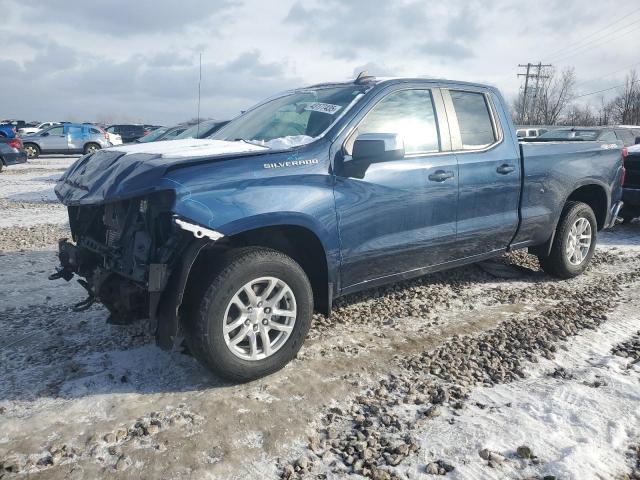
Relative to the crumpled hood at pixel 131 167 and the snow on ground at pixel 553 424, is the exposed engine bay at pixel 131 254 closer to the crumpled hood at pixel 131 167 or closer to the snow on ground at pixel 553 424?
the crumpled hood at pixel 131 167

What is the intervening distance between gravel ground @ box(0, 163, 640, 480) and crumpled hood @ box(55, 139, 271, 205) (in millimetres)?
1179

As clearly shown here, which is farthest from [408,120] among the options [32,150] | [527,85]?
[527,85]

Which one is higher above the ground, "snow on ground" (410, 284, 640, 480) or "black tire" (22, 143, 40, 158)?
"black tire" (22, 143, 40, 158)

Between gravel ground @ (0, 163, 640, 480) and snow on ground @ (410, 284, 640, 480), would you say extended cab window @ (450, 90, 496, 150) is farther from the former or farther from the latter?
snow on ground @ (410, 284, 640, 480)

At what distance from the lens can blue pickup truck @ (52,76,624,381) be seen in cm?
298

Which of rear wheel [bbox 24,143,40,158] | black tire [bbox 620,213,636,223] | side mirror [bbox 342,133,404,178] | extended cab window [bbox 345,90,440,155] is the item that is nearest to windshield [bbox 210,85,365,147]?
extended cab window [bbox 345,90,440,155]

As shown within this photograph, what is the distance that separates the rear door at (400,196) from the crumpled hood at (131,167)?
0.76 metres

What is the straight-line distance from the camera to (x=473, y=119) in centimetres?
451

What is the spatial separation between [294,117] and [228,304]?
1.70 m

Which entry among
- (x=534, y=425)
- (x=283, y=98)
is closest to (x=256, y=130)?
(x=283, y=98)

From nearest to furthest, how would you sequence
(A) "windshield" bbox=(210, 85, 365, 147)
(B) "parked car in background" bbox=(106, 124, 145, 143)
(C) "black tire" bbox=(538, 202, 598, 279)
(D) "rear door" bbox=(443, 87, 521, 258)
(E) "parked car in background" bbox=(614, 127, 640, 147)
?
1. (A) "windshield" bbox=(210, 85, 365, 147)
2. (D) "rear door" bbox=(443, 87, 521, 258)
3. (C) "black tire" bbox=(538, 202, 598, 279)
4. (E) "parked car in background" bbox=(614, 127, 640, 147)
5. (B) "parked car in background" bbox=(106, 124, 145, 143)

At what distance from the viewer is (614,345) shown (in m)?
3.76

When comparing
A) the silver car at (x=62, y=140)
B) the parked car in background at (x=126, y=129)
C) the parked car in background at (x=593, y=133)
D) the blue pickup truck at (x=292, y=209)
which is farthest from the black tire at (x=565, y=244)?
the parked car in background at (x=126, y=129)

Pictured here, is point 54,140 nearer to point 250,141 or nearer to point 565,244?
point 250,141
